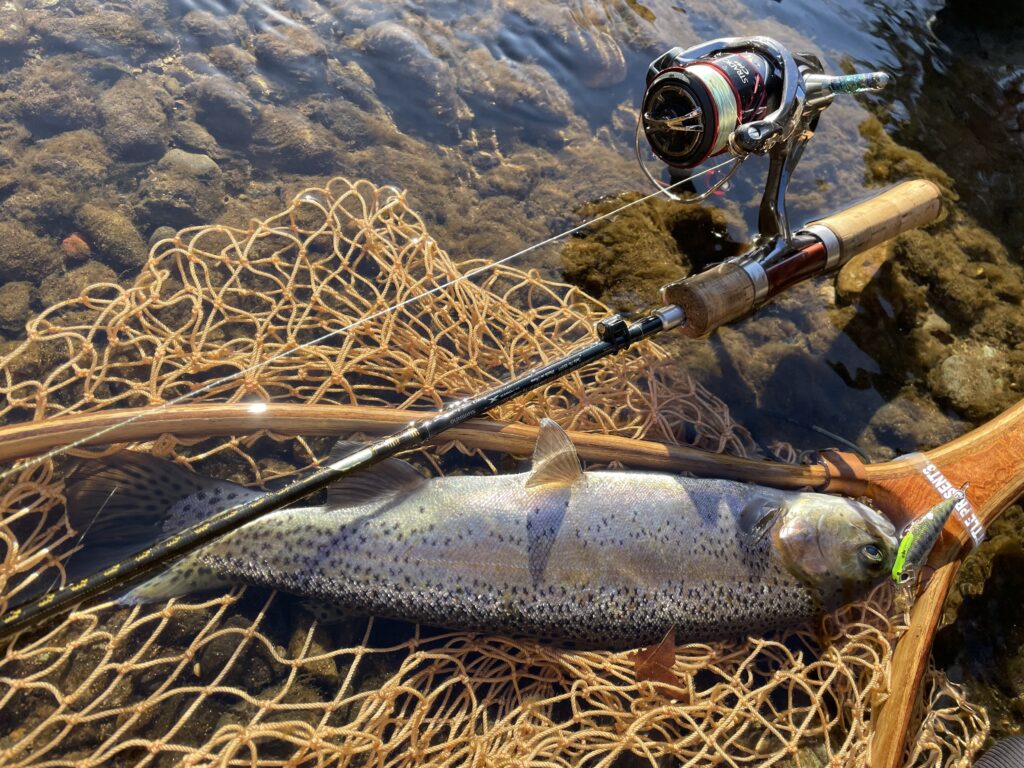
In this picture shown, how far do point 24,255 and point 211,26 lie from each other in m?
2.76

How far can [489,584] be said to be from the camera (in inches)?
128

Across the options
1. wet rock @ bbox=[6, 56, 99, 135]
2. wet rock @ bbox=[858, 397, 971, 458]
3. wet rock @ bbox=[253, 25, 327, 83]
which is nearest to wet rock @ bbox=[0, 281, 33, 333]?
wet rock @ bbox=[6, 56, 99, 135]

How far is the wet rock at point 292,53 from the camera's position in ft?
18.6

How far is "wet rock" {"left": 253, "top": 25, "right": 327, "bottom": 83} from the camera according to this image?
5.68 meters

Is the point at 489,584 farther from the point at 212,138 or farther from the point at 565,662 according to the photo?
the point at 212,138

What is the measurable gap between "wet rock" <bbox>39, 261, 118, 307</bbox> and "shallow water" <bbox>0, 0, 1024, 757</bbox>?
0.02 metres

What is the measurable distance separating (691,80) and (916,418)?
9.87ft

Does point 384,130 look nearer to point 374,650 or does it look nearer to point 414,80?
point 414,80

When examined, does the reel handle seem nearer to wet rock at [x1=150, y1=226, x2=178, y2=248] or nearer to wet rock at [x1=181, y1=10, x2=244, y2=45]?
wet rock at [x1=150, y1=226, x2=178, y2=248]

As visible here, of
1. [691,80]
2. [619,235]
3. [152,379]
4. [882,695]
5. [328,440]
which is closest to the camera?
[691,80]

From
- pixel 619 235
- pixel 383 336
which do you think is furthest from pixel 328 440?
pixel 619 235

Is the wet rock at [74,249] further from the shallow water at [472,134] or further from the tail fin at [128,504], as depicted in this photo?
the tail fin at [128,504]

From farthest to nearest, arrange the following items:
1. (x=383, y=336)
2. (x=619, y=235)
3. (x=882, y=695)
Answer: (x=619, y=235) → (x=383, y=336) → (x=882, y=695)

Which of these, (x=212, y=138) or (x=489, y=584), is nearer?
(x=489, y=584)
